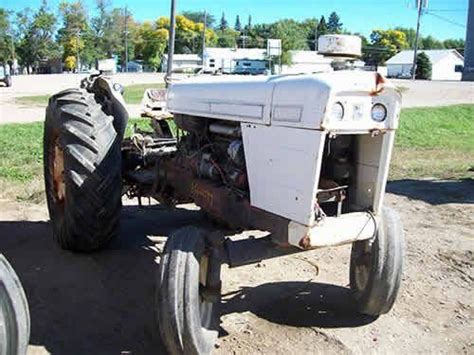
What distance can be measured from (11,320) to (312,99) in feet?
6.09

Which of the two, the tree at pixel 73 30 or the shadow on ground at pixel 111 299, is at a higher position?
the tree at pixel 73 30

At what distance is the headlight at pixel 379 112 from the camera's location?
11.5 feet

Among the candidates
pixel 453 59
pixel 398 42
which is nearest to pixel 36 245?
pixel 453 59

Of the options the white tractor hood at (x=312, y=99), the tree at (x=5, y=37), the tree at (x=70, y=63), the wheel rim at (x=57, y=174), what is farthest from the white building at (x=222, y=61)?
the tree at (x=70, y=63)

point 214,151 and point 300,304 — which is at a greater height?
point 214,151

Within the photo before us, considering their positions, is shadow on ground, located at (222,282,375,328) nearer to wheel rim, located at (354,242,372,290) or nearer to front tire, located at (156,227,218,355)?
wheel rim, located at (354,242,372,290)

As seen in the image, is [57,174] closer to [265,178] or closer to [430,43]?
[265,178]

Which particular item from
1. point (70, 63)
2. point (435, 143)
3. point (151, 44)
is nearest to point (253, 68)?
point (435, 143)

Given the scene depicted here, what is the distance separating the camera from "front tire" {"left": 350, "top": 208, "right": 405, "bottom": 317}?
4.18 meters

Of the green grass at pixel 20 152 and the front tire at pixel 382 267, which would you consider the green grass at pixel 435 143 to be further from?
the front tire at pixel 382 267

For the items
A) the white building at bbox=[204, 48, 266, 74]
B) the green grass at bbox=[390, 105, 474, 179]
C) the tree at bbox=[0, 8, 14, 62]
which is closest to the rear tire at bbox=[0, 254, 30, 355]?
the white building at bbox=[204, 48, 266, 74]

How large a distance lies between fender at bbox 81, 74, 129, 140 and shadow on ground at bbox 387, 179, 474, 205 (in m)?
4.17

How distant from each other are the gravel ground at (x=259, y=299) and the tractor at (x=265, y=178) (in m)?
0.32

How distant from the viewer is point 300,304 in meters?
4.59
